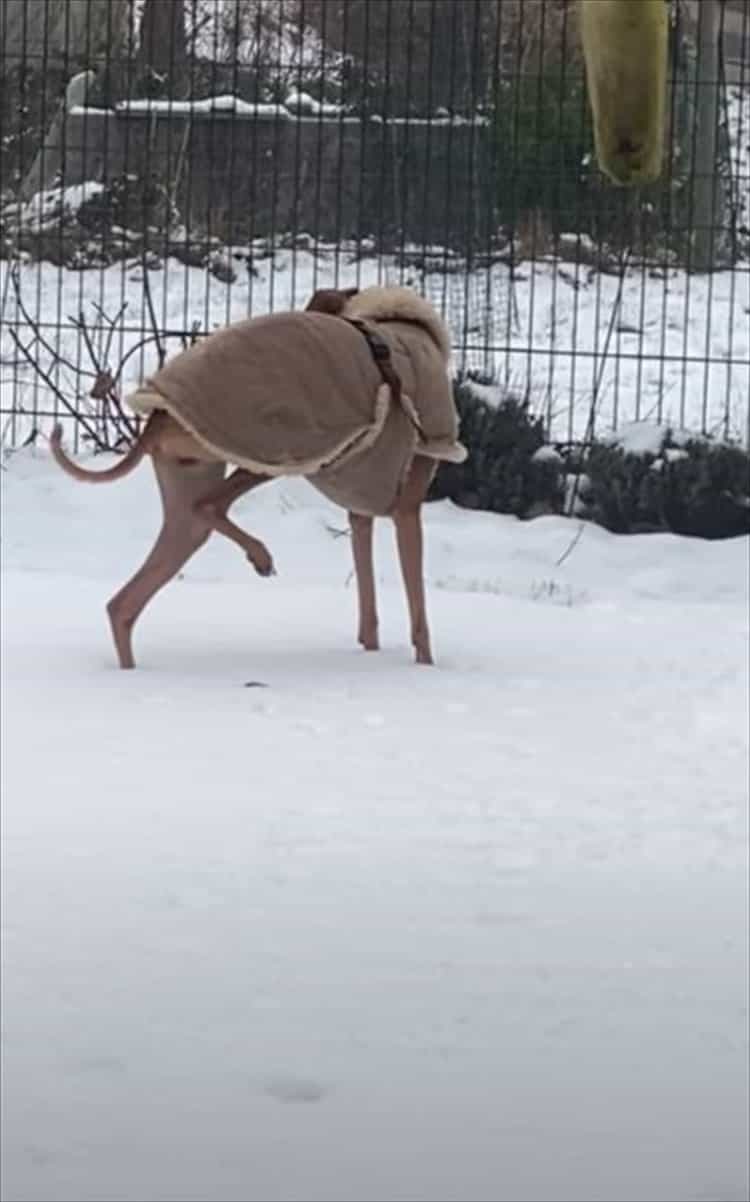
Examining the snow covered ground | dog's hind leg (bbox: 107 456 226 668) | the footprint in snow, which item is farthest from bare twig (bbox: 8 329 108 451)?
the footprint in snow

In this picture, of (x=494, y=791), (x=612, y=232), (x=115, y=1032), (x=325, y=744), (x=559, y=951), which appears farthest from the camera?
(x=612, y=232)

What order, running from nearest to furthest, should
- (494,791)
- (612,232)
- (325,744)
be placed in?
(494,791) < (325,744) < (612,232)

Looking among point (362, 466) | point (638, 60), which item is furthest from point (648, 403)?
point (638, 60)

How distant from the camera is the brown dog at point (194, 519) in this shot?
6.09 meters

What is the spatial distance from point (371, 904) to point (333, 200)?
19.9ft

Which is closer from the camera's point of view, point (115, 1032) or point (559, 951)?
point (115, 1032)

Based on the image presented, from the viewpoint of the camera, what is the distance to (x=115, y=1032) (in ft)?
10.7

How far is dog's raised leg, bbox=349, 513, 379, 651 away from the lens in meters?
6.43

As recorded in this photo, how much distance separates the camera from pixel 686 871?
14.0 ft

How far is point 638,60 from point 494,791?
13.1 feet

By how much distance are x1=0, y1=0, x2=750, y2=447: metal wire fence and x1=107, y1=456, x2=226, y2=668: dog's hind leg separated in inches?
111

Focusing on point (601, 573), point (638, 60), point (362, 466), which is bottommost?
point (601, 573)

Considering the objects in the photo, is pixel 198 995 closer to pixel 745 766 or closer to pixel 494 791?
pixel 494 791

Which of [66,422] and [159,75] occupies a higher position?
[159,75]
